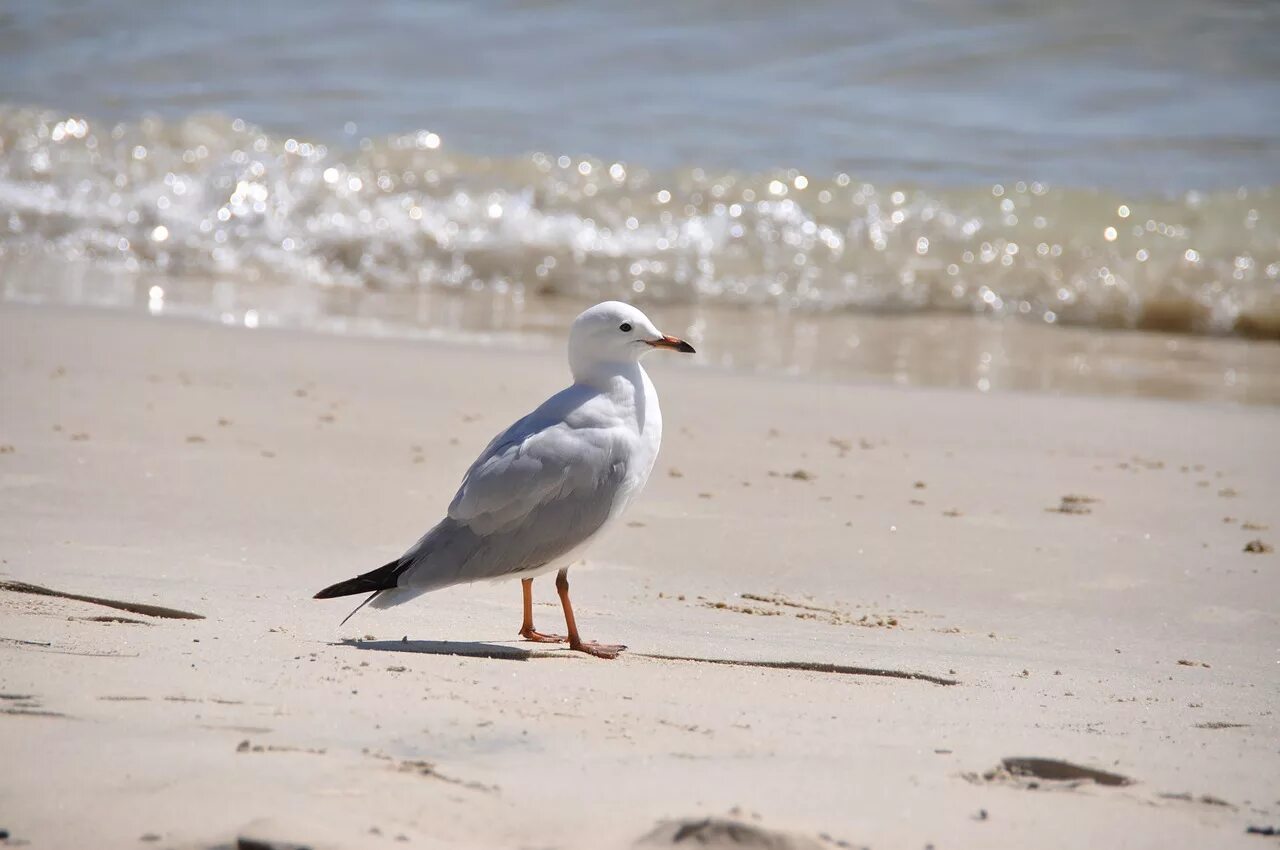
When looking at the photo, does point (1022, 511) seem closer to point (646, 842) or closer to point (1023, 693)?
point (1023, 693)

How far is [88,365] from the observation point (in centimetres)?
673

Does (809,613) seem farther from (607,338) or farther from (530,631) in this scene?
(607,338)

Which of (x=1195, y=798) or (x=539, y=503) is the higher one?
(x=539, y=503)

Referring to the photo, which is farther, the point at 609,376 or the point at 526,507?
the point at 609,376

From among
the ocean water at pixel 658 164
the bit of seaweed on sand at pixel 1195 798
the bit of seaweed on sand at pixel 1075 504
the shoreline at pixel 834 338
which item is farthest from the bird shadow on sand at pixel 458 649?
the ocean water at pixel 658 164

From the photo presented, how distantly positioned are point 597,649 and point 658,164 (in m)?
11.1

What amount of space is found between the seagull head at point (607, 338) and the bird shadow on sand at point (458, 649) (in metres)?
0.78

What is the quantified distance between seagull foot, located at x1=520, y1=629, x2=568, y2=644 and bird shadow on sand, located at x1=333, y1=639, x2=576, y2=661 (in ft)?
0.37

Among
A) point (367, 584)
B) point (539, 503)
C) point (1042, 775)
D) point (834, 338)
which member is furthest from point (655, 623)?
point (834, 338)

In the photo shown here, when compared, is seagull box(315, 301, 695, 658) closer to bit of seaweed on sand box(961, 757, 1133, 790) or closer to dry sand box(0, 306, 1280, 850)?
dry sand box(0, 306, 1280, 850)

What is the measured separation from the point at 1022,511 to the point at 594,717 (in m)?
2.78

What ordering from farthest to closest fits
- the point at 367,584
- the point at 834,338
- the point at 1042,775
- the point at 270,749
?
the point at 834,338
the point at 367,584
the point at 1042,775
the point at 270,749

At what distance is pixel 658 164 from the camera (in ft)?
46.5

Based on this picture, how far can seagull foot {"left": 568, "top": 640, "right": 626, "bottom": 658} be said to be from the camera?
3416mm
